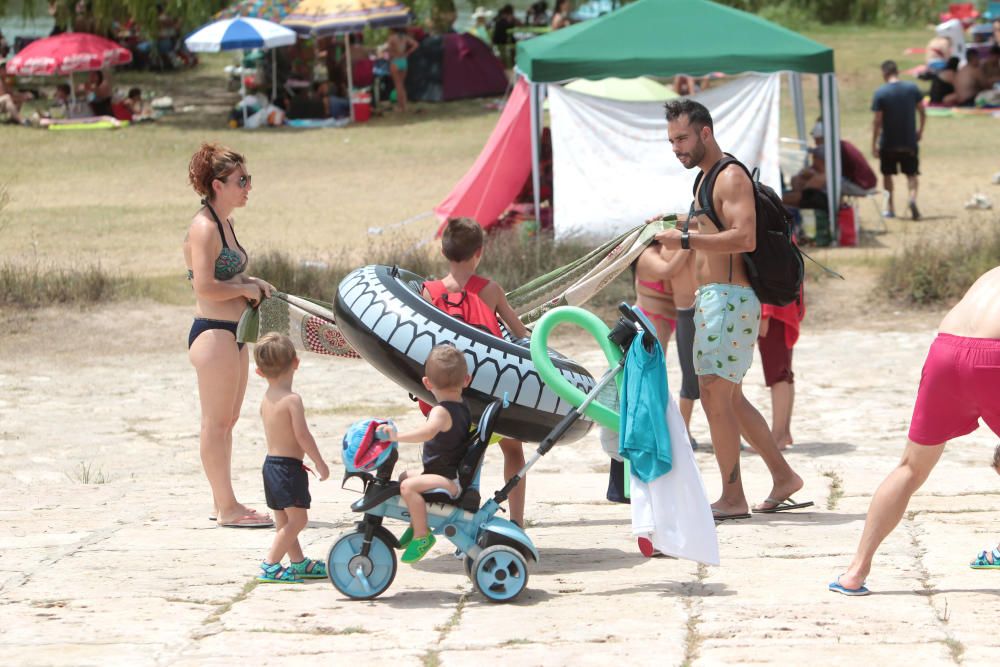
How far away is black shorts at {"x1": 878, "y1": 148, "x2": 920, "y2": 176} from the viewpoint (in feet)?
52.4

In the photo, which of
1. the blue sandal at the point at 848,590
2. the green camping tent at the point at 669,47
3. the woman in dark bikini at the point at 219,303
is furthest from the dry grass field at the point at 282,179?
the blue sandal at the point at 848,590

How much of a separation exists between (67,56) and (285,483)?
2009 cm

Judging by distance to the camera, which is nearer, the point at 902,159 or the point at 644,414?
the point at 644,414

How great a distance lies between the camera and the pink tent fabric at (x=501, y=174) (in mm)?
14898

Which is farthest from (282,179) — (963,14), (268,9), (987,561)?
(963,14)

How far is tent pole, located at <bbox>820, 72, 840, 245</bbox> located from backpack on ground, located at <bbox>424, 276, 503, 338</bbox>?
9.73 m

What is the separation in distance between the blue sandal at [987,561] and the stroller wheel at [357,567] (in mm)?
2053

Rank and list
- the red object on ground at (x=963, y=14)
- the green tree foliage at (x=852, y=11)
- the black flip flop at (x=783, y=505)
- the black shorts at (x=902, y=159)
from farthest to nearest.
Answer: the green tree foliage at (x=852, y=11), the red object on ground at (x=963, y=14), the black shorts at (x=902, y=159), the black flip flop at (x=783, y=505)

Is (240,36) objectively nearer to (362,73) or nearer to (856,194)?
(362,73)

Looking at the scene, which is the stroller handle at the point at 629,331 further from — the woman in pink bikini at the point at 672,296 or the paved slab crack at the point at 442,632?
the woman in pink bikini at the point at 672,296

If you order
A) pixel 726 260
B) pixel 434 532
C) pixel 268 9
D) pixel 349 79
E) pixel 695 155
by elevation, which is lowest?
pixel 434 532

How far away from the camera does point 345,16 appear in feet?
79.2

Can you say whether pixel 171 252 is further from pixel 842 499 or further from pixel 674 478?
pixel 674 478

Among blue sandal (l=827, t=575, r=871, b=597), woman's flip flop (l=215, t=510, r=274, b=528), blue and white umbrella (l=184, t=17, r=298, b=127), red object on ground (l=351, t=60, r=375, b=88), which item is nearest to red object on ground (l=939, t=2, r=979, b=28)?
red object on ground (l=351, t=60, r=375, b=88)
